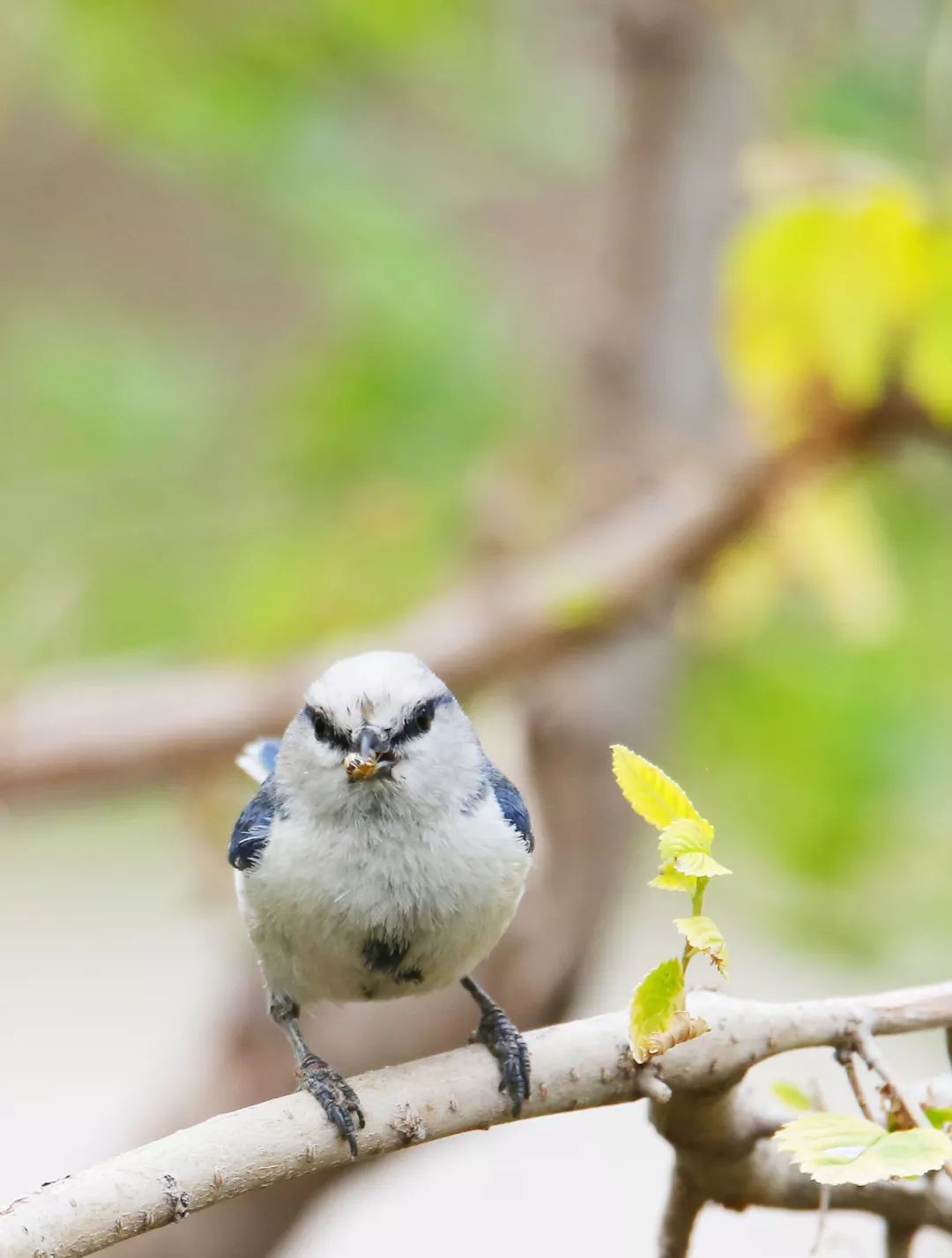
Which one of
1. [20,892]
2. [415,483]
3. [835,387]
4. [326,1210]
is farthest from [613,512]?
[20,892]

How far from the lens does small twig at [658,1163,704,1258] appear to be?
91 cm

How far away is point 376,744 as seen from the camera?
36.4 inches

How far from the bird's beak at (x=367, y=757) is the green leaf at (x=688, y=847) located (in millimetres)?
275

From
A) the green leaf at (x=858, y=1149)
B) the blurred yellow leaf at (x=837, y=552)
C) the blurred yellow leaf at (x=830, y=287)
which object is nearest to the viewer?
the green leaf at (x=858, y=1149)

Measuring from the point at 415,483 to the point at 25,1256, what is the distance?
64.2 inches

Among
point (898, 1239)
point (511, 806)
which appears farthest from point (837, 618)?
point (898, 1239)

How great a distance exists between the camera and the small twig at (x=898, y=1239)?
0.89 m

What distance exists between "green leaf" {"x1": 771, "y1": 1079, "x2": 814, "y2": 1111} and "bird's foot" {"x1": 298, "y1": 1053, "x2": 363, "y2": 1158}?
0.24 meters

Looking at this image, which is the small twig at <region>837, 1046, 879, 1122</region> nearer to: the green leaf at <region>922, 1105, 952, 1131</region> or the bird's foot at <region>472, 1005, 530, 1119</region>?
the green leaf at <region>922, 1105, 952, 1131</region>

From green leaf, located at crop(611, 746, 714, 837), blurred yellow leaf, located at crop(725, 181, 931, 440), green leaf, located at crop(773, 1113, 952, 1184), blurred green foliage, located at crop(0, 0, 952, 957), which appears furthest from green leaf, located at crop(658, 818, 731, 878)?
blurred green foliage, located at crop(0, 0, 952, 957)

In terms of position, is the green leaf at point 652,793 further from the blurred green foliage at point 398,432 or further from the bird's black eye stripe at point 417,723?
the blurred green foliage at point 398,432

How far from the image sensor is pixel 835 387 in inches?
72.2

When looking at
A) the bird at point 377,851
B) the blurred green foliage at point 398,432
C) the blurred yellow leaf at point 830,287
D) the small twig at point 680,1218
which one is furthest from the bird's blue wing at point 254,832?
the blurred green foliage at point 398,432

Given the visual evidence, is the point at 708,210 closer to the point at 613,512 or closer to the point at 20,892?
the point at 613,512
